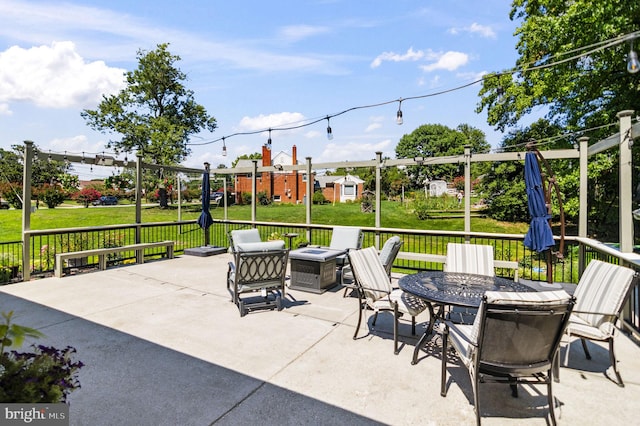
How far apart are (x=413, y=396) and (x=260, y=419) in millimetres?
1107

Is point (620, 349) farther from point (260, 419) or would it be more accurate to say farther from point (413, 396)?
point (260, 419)

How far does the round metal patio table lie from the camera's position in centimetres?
278

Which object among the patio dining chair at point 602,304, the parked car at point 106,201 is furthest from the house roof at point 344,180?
the patio dining chair at point 602,304

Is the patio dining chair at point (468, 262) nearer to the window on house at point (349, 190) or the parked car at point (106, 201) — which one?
the parked car at point (106, 201)

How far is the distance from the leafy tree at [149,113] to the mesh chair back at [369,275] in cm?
2323

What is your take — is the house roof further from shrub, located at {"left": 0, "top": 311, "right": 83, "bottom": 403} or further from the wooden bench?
shrub, located at {"left": 0, "top": 311, "right": 83, "bottom": 403}

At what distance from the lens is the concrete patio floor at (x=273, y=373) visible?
89.2 inches

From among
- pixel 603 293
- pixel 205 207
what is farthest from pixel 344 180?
pixel 603 293

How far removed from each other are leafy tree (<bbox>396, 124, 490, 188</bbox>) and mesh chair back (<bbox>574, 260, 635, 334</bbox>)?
37.1 m

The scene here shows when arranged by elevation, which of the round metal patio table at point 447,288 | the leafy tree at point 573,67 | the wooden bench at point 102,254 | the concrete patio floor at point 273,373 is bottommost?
the concrete patio floor at point 273,373

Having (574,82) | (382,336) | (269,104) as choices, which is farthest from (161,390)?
(574,82)

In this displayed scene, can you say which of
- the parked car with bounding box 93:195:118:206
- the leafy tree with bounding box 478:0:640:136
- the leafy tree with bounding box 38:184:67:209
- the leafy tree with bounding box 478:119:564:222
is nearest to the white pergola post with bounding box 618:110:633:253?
the leafy tree with bounding box 478:0:640:136

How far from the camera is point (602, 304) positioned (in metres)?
2.88

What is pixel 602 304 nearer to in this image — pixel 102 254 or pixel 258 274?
pixel 258 274
